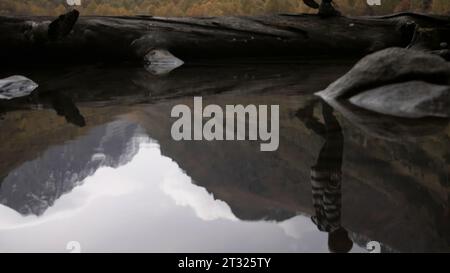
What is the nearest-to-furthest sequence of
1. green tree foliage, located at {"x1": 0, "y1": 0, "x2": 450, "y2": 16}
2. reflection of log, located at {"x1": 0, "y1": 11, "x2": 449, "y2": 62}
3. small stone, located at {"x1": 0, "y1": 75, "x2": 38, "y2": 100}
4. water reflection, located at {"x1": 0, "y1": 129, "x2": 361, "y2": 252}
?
1. water reflection, located at {"x1": 0, "y1": 129, "x2": 361, "y2": 252}
2. small stone, located at {"x1": 0, "y1": 75, "x2": 38, "y2": 100}
3. reflection of log, located at {"x1": 0, "y1": 11, "x2": 449, "y2": 62}
4. green tree foliage, located at {"x1": 0, "y1": 0, "x2": 450, "y2": 16}

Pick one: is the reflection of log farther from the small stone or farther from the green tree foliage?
the green tree foliage

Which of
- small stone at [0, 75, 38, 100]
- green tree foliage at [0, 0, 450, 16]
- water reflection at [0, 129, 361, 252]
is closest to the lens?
water reflection at [0, 129, 361, 252]

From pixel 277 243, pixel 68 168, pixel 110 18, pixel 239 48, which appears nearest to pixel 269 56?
pixel 239 48

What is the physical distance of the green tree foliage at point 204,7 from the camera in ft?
58.0

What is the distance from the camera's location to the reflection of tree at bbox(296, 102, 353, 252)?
1549 mm

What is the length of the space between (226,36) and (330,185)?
20.3 feet

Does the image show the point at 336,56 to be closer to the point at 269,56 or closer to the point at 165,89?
the point at 269,56

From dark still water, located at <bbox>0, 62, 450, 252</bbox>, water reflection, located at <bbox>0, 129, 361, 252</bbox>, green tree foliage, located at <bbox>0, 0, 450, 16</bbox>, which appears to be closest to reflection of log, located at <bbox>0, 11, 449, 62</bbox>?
dark still water, located at <bbox>0, 62, 450, 252</bbox>

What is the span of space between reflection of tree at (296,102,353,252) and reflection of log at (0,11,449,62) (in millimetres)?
4959

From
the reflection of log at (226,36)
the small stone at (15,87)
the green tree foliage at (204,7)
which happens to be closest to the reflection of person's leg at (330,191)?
the small stone at (15,87)

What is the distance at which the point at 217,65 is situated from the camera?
769 cm

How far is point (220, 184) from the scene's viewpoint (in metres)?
2.10

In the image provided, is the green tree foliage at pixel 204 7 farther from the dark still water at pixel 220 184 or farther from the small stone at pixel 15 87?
the dark still water at pixel 220 184

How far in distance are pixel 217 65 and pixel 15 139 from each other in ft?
16.0
